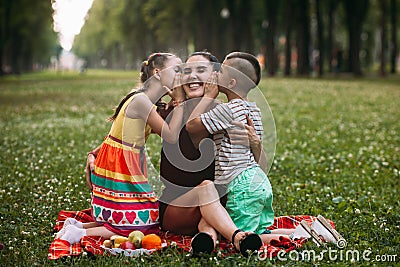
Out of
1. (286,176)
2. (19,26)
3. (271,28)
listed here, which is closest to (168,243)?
(286,176)

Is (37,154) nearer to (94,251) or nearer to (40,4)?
(94,251)

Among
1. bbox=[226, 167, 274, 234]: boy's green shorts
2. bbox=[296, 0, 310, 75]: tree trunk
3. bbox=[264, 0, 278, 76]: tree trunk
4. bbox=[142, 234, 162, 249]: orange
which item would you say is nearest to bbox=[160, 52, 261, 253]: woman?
bbox=[226, 167, 274, 234]: boy's green shorts

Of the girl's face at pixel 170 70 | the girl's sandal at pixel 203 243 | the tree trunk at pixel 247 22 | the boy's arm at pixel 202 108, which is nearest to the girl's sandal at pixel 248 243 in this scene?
the girl's sandal at pixel 203 243

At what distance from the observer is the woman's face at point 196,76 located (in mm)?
5102

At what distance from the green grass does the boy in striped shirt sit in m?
0.54

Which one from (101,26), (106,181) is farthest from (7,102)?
(101,26)

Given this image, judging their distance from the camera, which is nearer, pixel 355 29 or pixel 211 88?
pixel 211 88

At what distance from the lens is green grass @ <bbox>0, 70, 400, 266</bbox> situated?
506 cm

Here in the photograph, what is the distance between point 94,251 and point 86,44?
113736mm

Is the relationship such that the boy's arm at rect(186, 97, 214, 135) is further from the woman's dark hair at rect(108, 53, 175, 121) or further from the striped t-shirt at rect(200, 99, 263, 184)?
the woman's dark hair at rect(108, 53, 175, 121)

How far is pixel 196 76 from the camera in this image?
5113 mm

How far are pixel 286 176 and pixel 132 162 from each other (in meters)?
3.86

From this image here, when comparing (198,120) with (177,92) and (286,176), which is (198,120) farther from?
(286,176)
